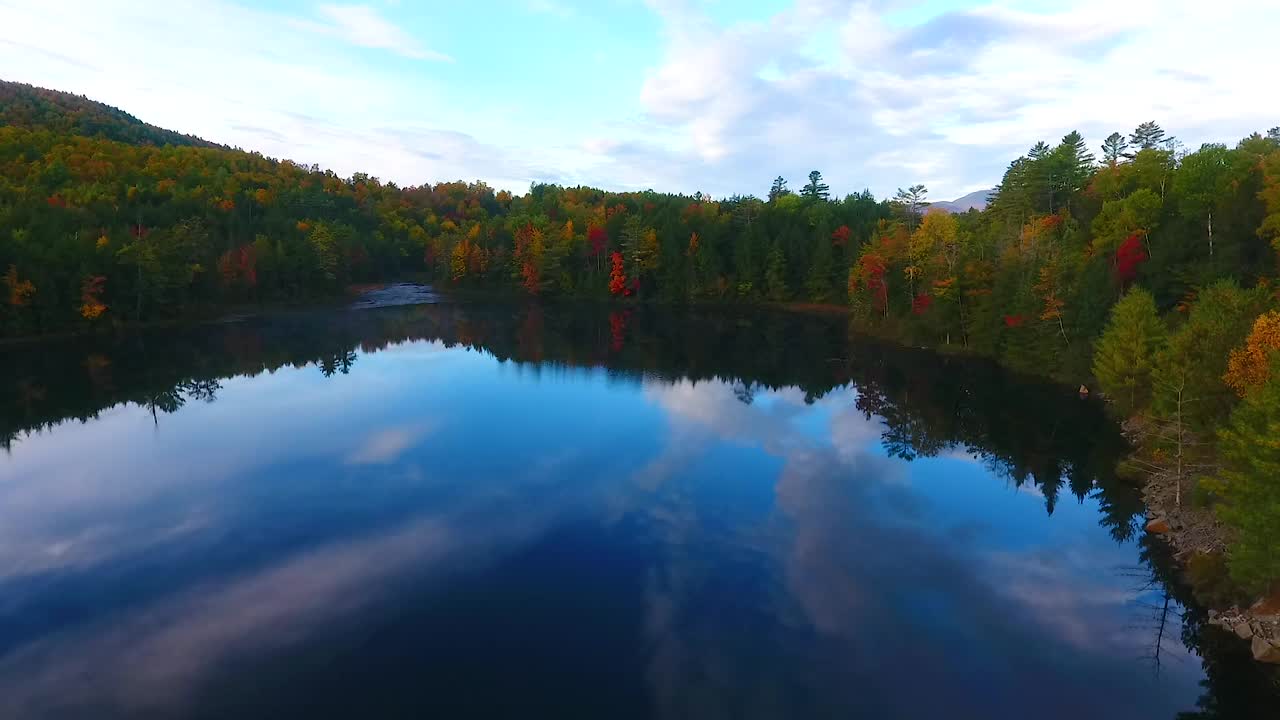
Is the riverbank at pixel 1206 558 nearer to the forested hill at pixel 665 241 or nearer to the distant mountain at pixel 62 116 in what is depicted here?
the forested hill at pixel 665 241

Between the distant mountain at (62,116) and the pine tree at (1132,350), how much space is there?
185 m

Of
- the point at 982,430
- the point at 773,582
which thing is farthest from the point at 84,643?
the point at 982,430

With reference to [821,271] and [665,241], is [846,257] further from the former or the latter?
[665,241]

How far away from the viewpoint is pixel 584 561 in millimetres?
25531

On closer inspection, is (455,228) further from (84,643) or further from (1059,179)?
(84,643)

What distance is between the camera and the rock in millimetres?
19002

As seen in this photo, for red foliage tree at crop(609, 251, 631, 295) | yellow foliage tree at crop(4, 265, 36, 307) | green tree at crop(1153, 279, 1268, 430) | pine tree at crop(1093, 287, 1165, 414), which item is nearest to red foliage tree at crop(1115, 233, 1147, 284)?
pine tree at crop(1093, 287, 1165, 414)

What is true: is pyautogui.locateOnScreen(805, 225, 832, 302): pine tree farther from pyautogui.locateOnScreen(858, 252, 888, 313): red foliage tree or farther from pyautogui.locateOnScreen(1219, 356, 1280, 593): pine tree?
pyautogui.locateOnScreen(1219, 356, 1280, 593): pine tree

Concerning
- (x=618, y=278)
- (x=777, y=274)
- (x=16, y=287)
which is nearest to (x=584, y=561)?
(x=16, y=287)

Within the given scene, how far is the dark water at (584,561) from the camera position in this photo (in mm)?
18484

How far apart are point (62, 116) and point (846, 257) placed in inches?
7258

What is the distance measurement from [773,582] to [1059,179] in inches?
3008

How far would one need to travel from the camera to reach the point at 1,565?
985 inches

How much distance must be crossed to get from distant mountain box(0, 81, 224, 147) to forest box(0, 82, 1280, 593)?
114 centimetres
